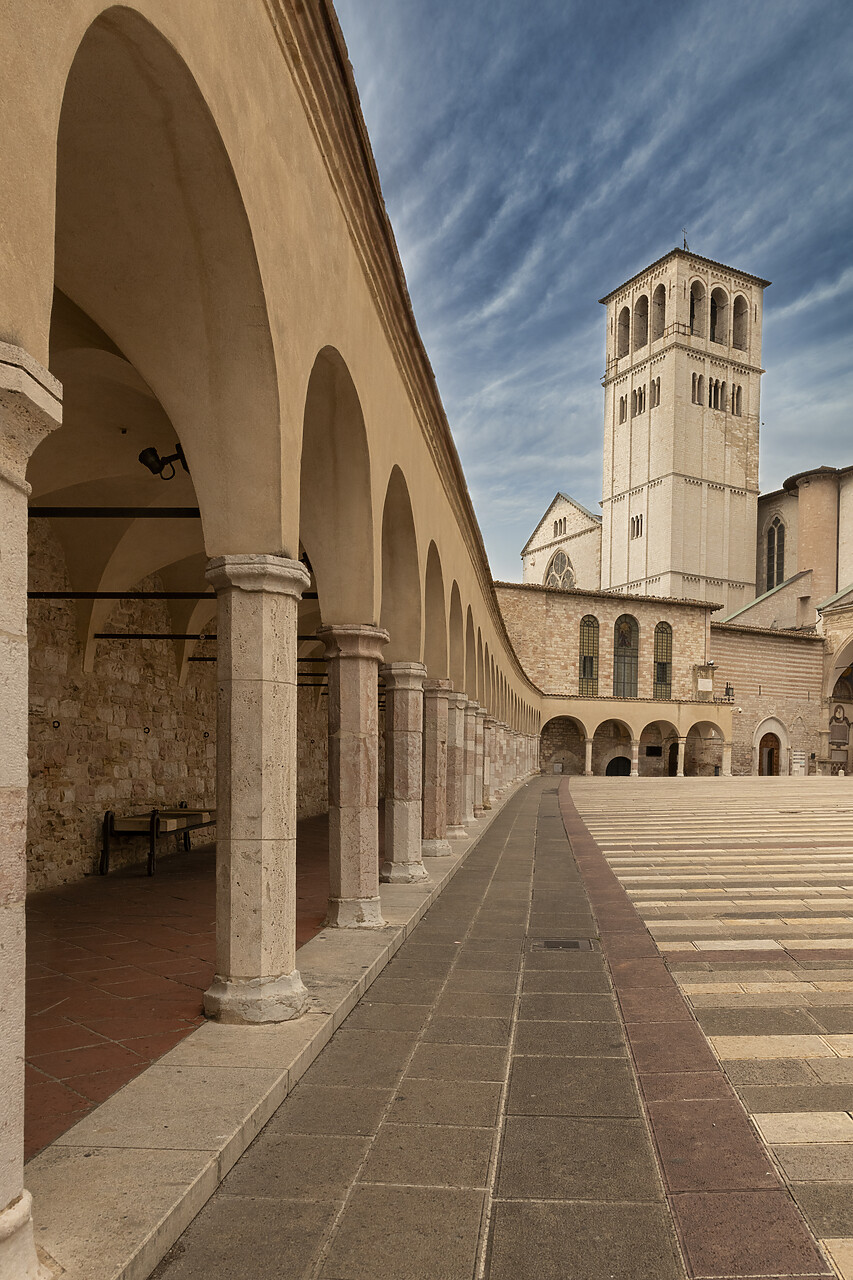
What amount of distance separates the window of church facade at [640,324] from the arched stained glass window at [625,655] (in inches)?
1016

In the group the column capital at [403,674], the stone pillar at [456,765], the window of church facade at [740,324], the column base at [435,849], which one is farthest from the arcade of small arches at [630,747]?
the column capital at [403,674]

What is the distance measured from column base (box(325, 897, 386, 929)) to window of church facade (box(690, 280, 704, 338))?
6271 cm

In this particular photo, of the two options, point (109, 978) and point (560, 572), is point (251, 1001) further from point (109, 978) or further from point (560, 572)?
point (560, 572)

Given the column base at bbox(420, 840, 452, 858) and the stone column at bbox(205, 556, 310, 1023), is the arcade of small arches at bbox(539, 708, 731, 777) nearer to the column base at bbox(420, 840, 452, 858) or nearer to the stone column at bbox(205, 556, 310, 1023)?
the column base at bbox(420, 840, 452, 858)

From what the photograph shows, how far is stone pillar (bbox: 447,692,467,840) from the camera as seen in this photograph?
1412 cm

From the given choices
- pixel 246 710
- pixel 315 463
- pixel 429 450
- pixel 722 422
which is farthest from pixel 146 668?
pixel 722 422

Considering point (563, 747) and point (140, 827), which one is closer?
point (140, 827)

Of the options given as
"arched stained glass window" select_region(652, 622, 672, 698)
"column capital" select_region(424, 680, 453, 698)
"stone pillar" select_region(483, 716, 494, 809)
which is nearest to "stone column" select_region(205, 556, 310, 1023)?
"column capital" select_region(424, 680, 453, 698)

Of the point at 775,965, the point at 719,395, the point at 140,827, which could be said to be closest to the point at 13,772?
the point at 775,965

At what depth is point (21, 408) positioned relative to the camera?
2.38 m

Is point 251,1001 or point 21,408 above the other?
point 21,408

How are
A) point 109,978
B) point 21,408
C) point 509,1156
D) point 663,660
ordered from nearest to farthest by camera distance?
1. point 21,408
2. point 509,1156
3. point 109,978
4. point 663,660

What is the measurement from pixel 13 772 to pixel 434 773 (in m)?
9.46

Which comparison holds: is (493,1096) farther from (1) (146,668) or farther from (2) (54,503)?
(1) (146,668)
